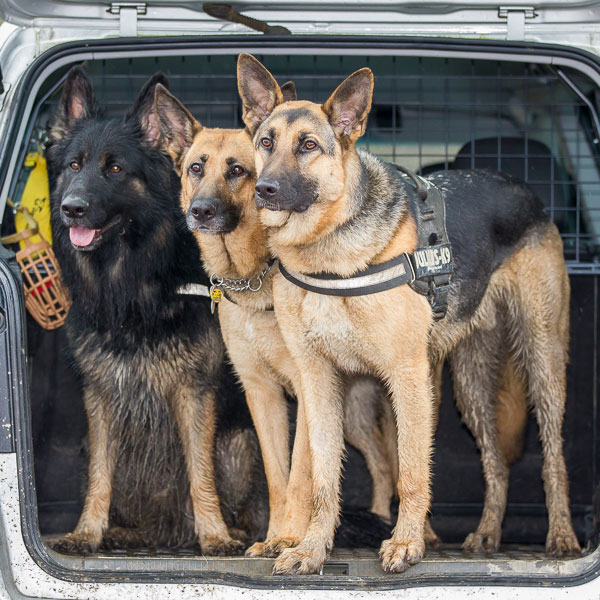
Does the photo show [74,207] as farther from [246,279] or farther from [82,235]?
[246,279]

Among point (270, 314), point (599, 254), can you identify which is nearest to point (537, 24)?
point (599, 254)

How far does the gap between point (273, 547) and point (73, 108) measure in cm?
193

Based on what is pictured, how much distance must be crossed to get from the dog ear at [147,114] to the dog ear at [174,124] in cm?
5

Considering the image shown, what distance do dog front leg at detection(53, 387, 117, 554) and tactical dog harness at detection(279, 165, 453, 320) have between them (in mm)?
1121

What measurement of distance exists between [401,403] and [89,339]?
1.41 m

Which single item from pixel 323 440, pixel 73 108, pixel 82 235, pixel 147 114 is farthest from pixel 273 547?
pixel 73 108

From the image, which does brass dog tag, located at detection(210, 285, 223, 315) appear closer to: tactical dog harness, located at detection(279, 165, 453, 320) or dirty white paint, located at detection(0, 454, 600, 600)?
tactical dog harness, located at detection(279, 165, 453, 320)

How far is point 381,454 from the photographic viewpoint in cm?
402

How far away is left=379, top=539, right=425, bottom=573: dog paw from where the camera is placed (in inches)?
107

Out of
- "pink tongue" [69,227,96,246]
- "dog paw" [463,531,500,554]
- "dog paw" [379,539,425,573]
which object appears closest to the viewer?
"dog paw" [379,539,425,573]

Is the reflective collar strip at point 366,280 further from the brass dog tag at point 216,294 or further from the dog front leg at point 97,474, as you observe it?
the dog front leg at point 97,474

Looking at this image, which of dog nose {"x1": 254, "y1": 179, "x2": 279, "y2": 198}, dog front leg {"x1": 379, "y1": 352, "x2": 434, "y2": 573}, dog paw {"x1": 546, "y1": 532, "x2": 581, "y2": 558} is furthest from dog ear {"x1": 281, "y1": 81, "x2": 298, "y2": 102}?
dog paw {"x1": 546, "y1": 532, "x2": 581, "y2": 558}

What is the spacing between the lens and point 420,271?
296 cm

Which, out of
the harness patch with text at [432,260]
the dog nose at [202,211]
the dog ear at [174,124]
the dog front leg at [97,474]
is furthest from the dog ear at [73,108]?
the harness patch with text at [432,260]
